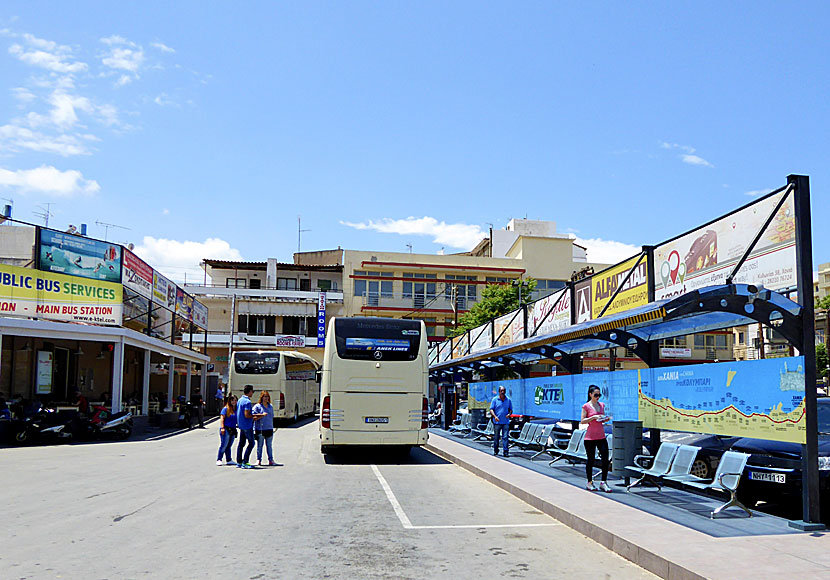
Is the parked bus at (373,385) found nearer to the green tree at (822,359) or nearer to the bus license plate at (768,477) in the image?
the bus license plate at (768,477)

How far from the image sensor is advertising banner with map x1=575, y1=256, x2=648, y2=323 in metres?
14.8

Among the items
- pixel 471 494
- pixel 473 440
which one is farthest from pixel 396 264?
pixel 471 494

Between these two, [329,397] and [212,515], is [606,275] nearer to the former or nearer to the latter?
[329,397]

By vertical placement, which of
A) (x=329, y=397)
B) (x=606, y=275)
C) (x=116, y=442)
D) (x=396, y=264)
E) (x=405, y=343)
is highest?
(x=396, y=264)

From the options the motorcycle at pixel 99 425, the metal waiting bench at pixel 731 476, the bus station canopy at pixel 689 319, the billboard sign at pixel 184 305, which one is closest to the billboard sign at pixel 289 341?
the billboard sign at pixel 184 305

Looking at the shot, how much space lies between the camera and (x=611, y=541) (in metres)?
8.38

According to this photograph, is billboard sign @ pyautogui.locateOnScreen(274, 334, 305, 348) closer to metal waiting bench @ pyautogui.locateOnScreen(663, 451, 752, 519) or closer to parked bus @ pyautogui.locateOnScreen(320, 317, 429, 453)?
parked bus @ pyautogui.locateOnScreen(320, 317, 429, 453)

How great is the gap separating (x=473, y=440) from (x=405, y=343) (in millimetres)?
7250

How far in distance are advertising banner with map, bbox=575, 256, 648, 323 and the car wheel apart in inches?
125

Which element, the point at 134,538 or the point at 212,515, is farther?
the point at 212,515

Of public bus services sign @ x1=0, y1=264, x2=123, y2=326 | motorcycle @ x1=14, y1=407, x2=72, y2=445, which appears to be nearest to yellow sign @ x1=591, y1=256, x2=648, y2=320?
motorcycle @ x1=14, y1=407, x2=72, y2=445

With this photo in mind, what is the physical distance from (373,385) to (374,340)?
1121 mm

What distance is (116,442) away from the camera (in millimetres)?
24047

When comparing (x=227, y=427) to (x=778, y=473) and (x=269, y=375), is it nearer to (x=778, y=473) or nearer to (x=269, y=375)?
(x=778, y=473)
